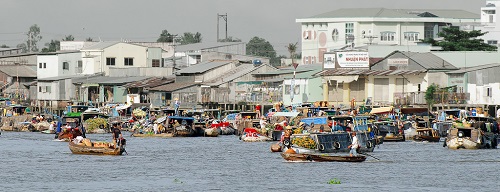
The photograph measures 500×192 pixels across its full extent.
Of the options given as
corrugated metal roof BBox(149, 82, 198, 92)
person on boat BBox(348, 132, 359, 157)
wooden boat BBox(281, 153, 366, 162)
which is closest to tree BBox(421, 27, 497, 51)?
corrugated metal roof BBox(149, 82, 198, 92)

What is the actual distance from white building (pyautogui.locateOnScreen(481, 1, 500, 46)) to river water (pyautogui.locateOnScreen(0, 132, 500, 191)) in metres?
56.4

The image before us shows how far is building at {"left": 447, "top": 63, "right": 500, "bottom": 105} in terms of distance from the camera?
80938 mm

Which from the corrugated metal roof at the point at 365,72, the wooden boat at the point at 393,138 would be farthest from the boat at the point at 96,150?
the corrugated metal roof at the point at 365,72

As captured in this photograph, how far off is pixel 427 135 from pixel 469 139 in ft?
31.0

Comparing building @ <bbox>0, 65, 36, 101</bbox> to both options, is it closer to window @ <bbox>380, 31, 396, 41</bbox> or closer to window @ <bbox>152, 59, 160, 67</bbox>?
window @ <bbox>152, 59, 160, 67</bbox>

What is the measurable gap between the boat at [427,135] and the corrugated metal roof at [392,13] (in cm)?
6319

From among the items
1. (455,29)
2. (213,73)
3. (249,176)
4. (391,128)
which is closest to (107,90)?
(213,73)

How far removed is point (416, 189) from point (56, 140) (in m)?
35.6

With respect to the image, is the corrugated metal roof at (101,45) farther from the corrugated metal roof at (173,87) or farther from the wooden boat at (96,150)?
the wooden boat at (96,150)

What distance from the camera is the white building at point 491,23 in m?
117

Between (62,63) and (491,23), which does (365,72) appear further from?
(62,63)

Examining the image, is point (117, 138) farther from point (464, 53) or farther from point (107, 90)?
point (107, 90)

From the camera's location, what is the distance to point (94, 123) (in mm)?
82938

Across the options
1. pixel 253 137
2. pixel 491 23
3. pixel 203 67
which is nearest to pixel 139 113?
pixel 203 67
